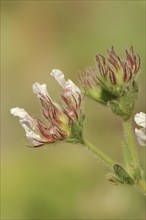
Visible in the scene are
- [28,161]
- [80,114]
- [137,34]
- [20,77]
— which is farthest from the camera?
[20,77]

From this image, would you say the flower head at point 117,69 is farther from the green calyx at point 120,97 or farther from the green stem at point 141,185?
the green stem at point 141,185

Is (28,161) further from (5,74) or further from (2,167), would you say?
(5,74)

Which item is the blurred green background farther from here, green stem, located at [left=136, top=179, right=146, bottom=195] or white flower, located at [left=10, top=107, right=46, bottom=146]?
green stem, located at [left=136, top=179, right=146, bottom=195]

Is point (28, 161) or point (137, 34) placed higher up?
point (137, 34)

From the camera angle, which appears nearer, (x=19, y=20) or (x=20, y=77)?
(x=20, y=77)

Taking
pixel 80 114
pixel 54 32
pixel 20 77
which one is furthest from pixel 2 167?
pixel 80 114

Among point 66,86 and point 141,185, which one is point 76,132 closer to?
point 66,86

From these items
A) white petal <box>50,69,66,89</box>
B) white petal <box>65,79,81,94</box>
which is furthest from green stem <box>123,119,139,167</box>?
white petal <box>50,69,66,89</box>

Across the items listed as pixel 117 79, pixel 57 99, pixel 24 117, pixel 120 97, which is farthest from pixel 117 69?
pixel 57 99
